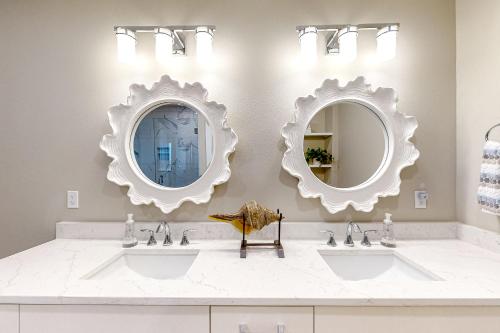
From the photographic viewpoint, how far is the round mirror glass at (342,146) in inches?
64.9

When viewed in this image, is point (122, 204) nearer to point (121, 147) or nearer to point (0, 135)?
point (121, 147)

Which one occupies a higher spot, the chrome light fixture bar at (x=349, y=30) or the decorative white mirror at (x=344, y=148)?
the chrome light fixture bar at (x=349, y=30)

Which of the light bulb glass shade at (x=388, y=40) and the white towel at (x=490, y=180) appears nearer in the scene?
the white towel at (x=490, y=180)

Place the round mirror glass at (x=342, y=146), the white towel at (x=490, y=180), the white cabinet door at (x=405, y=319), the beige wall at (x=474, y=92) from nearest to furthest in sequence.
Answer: the white cabinet door at (x=405, y=319) < the white towel at (x=490, y=180) < the beige wall at (x=474, y=92) < the round mirror glass at (x=342, y=146)

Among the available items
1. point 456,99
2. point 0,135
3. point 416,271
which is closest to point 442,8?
point 456,99

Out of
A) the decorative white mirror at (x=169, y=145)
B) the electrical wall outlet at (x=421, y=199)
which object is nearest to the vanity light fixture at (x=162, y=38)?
the decorative white mirror at (x=169, y=145)

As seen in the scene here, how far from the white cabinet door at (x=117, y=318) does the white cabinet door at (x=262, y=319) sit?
0.06m

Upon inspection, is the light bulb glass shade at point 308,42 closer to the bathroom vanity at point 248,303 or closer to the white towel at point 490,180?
the white towel at point 490,180

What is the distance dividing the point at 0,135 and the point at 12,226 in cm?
58

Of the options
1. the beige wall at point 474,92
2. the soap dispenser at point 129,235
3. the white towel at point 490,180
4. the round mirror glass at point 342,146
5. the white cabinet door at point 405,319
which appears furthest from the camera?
the round mirror glass at point 342,146

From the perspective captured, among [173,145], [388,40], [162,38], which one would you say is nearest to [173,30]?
[162,38]

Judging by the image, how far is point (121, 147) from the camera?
1.66 m

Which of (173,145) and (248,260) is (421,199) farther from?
(173,145)

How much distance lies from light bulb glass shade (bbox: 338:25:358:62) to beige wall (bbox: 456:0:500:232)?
0.64 m
